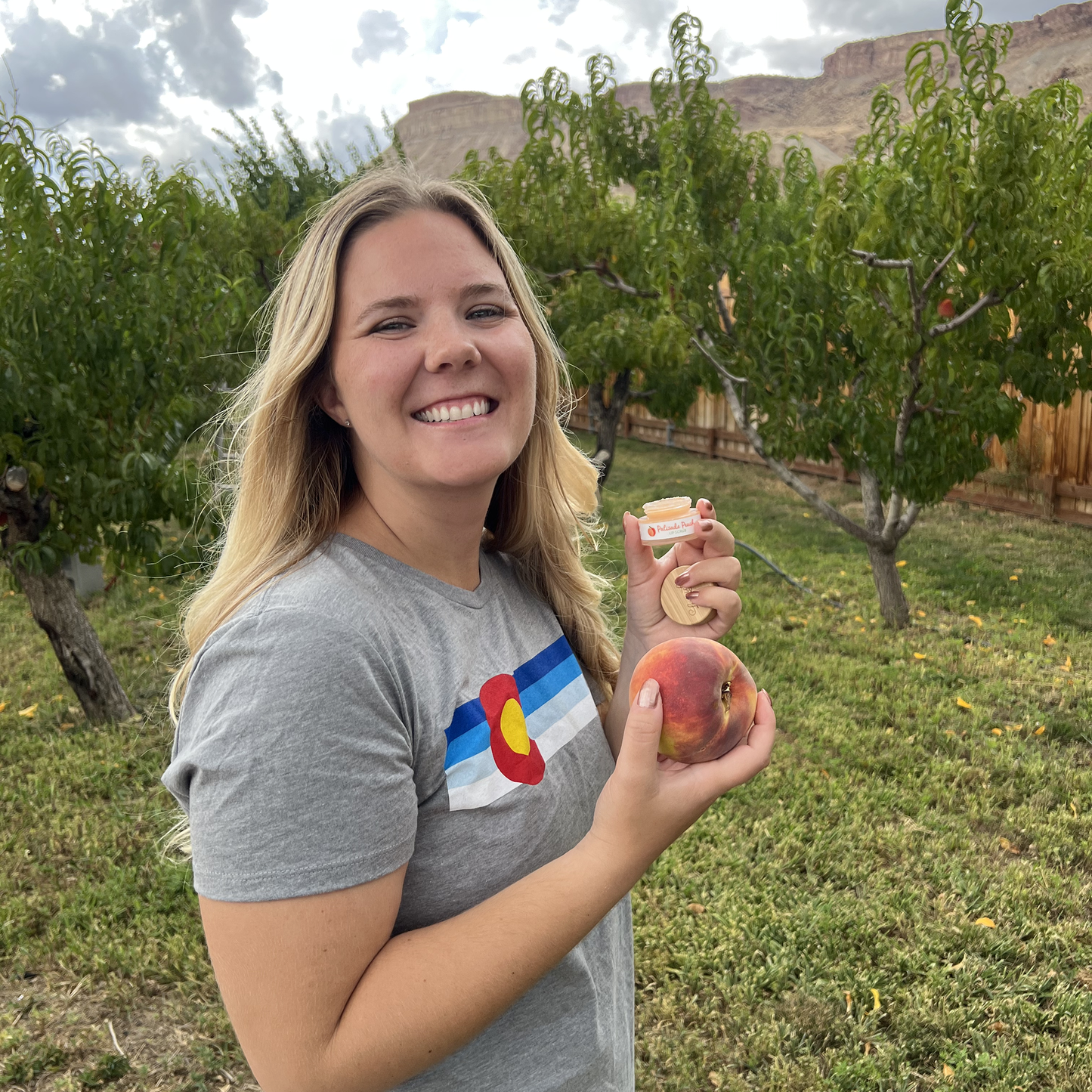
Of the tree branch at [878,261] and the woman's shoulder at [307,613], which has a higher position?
the woman's shoulder at [307,613]

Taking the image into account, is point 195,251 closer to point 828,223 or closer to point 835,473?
point 828,223

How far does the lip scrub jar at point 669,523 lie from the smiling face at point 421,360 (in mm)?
419

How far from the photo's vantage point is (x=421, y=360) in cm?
127

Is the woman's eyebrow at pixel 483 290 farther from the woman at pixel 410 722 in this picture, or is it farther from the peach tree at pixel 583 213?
the peach tree at pixel 583 213

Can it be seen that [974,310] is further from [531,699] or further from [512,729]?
[512,729]

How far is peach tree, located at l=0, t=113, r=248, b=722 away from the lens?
4.34 m

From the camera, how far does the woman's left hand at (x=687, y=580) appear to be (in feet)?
5.50

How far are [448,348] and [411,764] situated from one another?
60 cm

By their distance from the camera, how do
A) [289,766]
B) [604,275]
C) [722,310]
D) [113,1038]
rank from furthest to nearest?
[604,275]
[722,310]
[113,1038]
[289,766]

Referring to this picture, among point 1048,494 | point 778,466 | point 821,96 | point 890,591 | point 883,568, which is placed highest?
point 821,96

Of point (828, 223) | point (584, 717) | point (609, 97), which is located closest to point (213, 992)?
point (584, 717)

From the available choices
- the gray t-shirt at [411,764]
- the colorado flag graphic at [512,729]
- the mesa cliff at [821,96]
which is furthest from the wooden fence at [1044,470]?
the mesa cliff at [821,96]

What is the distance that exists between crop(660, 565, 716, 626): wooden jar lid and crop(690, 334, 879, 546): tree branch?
5728 millimetres

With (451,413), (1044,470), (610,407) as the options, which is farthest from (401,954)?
(610,407)
